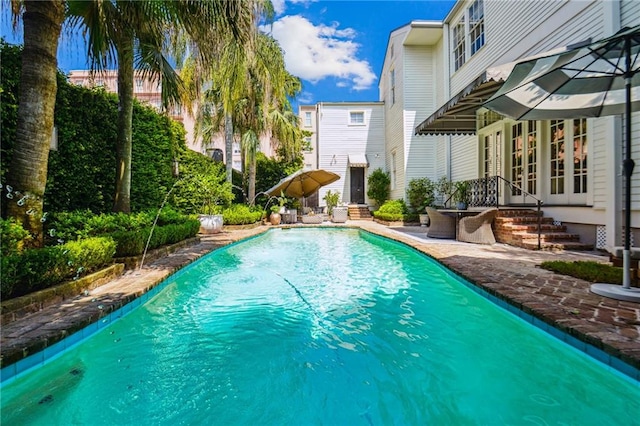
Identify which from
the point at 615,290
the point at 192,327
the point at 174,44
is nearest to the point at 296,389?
the point at 192,327

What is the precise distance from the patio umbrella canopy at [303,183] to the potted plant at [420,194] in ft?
12.3

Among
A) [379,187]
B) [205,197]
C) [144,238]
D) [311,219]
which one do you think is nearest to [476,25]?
[379,187]

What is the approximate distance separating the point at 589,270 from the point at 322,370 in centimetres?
434

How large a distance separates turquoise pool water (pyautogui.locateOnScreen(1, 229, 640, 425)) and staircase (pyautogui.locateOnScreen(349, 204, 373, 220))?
14.6 metres

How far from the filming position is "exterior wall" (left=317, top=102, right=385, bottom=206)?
67.9ft

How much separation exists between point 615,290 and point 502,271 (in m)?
1.48

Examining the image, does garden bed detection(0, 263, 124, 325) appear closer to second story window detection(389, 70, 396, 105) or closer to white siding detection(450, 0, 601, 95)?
white siding detection(450, 0, 601, 95)

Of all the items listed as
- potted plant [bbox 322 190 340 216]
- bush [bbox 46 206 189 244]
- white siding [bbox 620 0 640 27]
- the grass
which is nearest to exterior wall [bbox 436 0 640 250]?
white siding [bbox 620 0 640 27]

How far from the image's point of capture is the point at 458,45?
1288 centimetres

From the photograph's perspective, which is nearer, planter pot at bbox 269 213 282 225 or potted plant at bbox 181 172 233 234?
potted plant at bbox 181 172 233 234

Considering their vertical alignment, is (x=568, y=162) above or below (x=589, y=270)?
above

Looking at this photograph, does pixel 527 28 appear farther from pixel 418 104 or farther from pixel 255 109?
pixel 255 109

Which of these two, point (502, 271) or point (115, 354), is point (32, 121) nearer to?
point (115, 354)

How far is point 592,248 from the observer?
6789 mm
